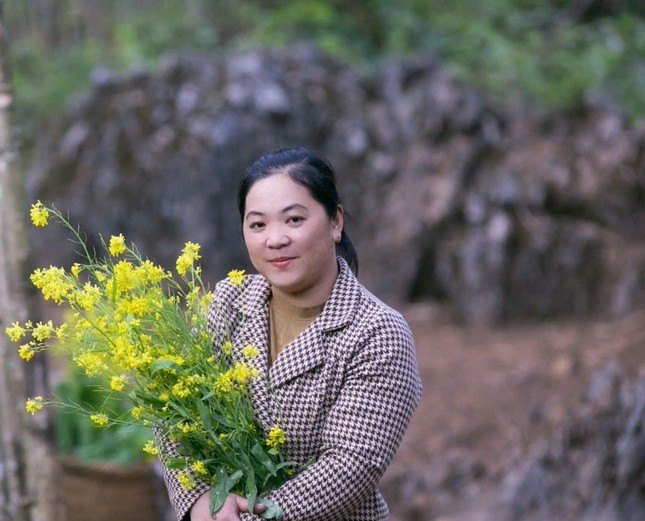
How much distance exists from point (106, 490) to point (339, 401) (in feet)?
9.35

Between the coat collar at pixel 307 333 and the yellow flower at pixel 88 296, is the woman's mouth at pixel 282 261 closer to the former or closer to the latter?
the coat collar at pixel 307 333

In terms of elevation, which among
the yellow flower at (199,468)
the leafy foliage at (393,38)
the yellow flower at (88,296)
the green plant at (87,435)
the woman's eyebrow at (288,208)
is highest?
the leafy foliage at (393,38)

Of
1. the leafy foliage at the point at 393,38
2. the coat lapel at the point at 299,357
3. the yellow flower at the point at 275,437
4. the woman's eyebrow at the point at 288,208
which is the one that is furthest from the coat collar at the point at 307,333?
the leafy foliage at the point at 393,38

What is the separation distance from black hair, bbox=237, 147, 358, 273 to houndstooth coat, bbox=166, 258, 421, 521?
0.63 ft

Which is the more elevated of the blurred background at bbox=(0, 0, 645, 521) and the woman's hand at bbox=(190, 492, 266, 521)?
the blurred background at bbox=(0, 0, 645, 521)

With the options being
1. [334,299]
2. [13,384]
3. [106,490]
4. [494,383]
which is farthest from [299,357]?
[494,383]

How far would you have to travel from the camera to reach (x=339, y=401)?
2.17 meters

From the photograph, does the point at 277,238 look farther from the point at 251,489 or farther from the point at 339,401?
the point at 251,489

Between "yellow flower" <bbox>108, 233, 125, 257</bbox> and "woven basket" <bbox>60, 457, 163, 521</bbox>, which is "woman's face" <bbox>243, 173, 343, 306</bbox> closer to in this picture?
"yellow flower" <bbox>108, 233, 125, 257</bbox>

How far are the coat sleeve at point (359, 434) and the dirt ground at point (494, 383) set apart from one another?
Answer: 2978mm

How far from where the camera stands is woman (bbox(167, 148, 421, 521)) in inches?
83.9

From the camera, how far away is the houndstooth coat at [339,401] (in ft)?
6.98

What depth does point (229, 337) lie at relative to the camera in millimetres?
2330

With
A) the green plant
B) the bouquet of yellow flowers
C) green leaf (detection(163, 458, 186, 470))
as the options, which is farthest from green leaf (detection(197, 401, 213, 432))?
the green plant
